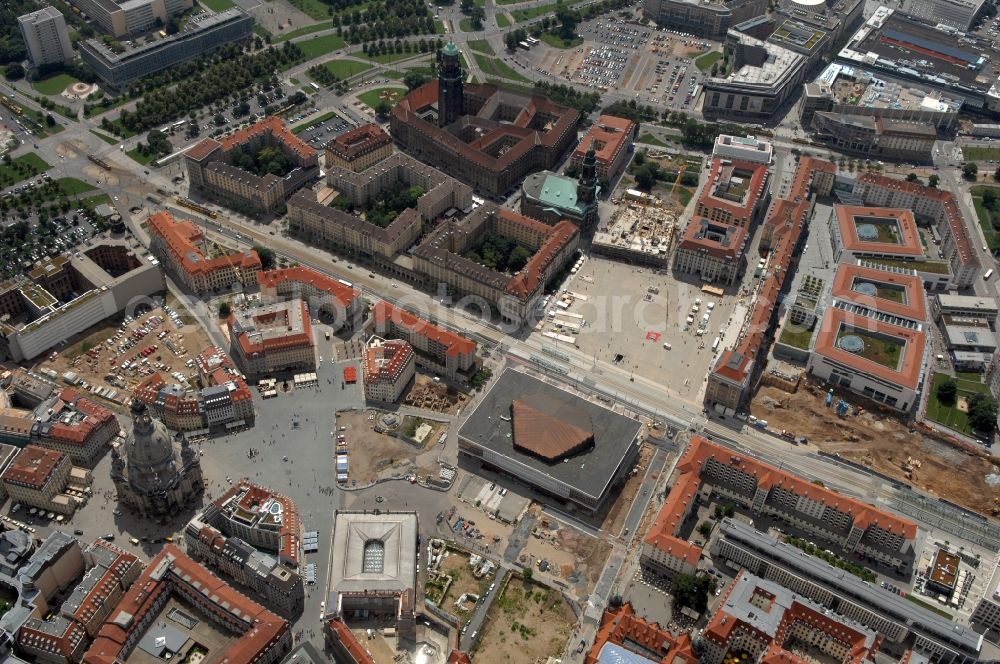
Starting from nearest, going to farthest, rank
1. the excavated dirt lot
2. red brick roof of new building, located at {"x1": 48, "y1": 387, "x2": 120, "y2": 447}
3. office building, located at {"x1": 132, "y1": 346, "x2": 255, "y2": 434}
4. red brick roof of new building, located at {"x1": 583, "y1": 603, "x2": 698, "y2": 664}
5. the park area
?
red brick roof of new building, located at {"x1": 583, "y1": 603, "x2": 698, "y2": 664} → the park area → red brick roof of new building, located at {"x1": 48, "y1": 387, "x2": 120, "y2": 447} → the excavated dirt lot → office building, located at {"x1": 132, "y1": 346, "x2": 255, "y2": 434}

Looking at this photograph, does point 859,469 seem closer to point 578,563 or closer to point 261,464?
point 578,563

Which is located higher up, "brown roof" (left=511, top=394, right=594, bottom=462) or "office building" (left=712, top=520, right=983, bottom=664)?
"brown roof" (left=511, top=394, right=594, bottom=462)

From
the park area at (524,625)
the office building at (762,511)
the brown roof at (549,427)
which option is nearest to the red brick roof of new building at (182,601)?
the park area at (524,625)

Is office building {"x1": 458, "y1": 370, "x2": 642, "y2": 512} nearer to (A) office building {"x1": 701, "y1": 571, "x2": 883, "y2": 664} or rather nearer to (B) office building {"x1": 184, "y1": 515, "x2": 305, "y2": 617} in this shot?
(A) office building {"x1": 701, "y1": 571, "x2": 883, "y2": 664}

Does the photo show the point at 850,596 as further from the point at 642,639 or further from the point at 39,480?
the point at 39,480

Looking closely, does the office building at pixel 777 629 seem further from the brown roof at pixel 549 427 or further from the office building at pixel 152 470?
the office building at pixel 152 470

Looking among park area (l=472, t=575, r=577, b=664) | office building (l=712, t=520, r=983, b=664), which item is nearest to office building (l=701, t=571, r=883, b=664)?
office building (l=712, t=520, r=983, b=664)

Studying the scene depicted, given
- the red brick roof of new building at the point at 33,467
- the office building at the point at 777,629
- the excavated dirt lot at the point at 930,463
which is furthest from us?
the excavated dirt lot at the point at 930,463
